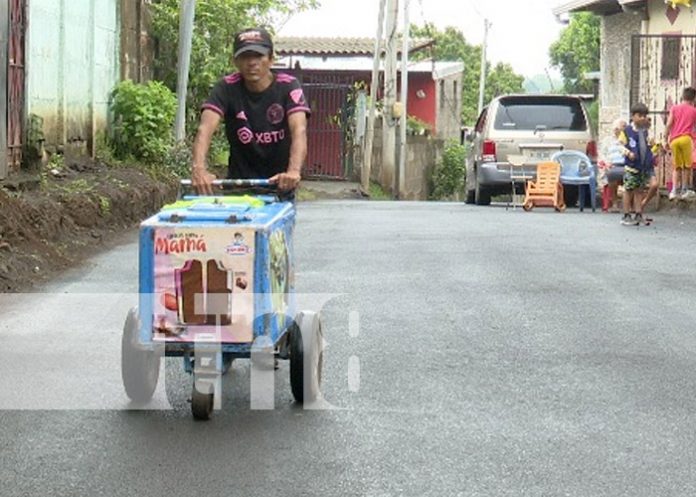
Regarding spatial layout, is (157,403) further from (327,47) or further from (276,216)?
(327,47)

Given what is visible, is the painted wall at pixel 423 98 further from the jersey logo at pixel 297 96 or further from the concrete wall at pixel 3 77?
the jersey logo at pixel 297 96

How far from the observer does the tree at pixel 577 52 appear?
62.2m

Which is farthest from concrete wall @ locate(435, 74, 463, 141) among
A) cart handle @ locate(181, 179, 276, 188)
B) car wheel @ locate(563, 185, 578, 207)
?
cart handle @ locate(181, 179, 276, 188)

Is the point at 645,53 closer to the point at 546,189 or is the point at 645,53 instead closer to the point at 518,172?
the point at 518,172

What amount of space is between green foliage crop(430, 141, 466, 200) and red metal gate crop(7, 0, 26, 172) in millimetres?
27425

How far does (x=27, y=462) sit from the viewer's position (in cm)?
607

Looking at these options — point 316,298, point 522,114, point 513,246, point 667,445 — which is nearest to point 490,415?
point 667,445

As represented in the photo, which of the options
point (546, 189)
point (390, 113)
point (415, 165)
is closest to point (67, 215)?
point (546, 189)

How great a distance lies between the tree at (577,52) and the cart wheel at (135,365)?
52.6 metres

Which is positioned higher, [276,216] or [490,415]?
[276,216]

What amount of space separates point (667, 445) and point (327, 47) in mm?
38229

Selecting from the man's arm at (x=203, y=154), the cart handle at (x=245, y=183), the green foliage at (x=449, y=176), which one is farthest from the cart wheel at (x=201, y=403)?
the green foliage at (x=449, y=176)

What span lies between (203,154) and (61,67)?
10326mm

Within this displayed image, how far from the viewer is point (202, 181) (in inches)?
297
